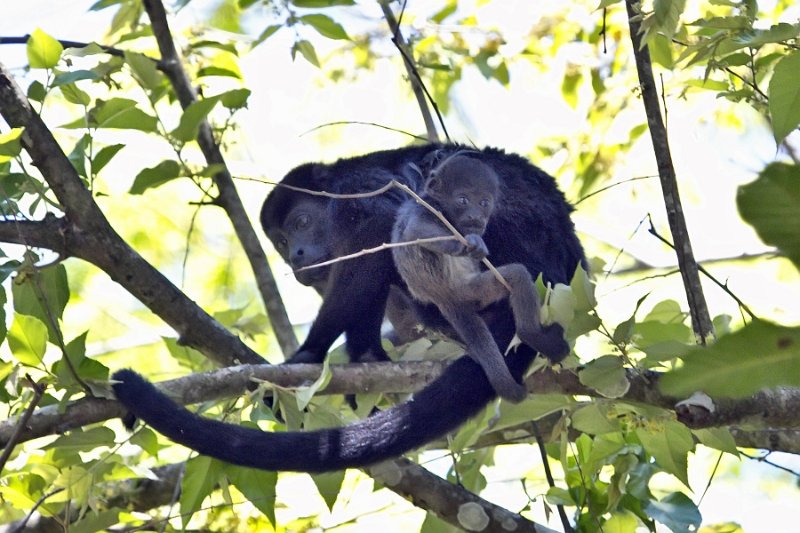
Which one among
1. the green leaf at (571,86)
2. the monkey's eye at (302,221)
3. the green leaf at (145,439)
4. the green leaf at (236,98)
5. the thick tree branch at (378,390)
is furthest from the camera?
the green leaf at (571,86)

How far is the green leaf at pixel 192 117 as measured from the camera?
122 inches

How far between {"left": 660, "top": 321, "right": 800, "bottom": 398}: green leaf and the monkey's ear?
2771 millimetres

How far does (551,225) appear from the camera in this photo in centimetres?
343

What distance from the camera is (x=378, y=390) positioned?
10.1 feet

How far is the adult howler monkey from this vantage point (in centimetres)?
253

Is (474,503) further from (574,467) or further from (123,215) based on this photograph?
(123,215)

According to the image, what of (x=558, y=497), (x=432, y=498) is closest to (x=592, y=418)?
(x=558, y=497)

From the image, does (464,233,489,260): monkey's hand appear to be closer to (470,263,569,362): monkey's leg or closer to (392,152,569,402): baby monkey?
(392,152,569,402): baby monkey

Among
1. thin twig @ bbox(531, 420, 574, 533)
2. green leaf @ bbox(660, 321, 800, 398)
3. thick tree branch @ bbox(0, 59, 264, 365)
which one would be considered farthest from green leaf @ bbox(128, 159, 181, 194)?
green leaf @ bbox(660, 321, 800, 398)

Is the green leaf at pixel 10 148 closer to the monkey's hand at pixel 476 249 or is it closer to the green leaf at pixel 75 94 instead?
the green leaf at pixel 75 94

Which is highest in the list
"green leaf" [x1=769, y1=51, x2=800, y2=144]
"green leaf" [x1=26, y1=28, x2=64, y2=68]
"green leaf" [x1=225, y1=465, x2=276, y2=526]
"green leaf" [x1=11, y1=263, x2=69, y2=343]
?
"green leaf" [x1=26, y1=28, x2=64, y2=68]

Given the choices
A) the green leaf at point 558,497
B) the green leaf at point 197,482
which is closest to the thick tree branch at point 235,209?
the green leaf at point 197,482

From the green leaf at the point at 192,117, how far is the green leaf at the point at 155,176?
0.26 metres

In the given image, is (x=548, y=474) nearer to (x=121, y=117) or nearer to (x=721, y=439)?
(x=721, y=439)
